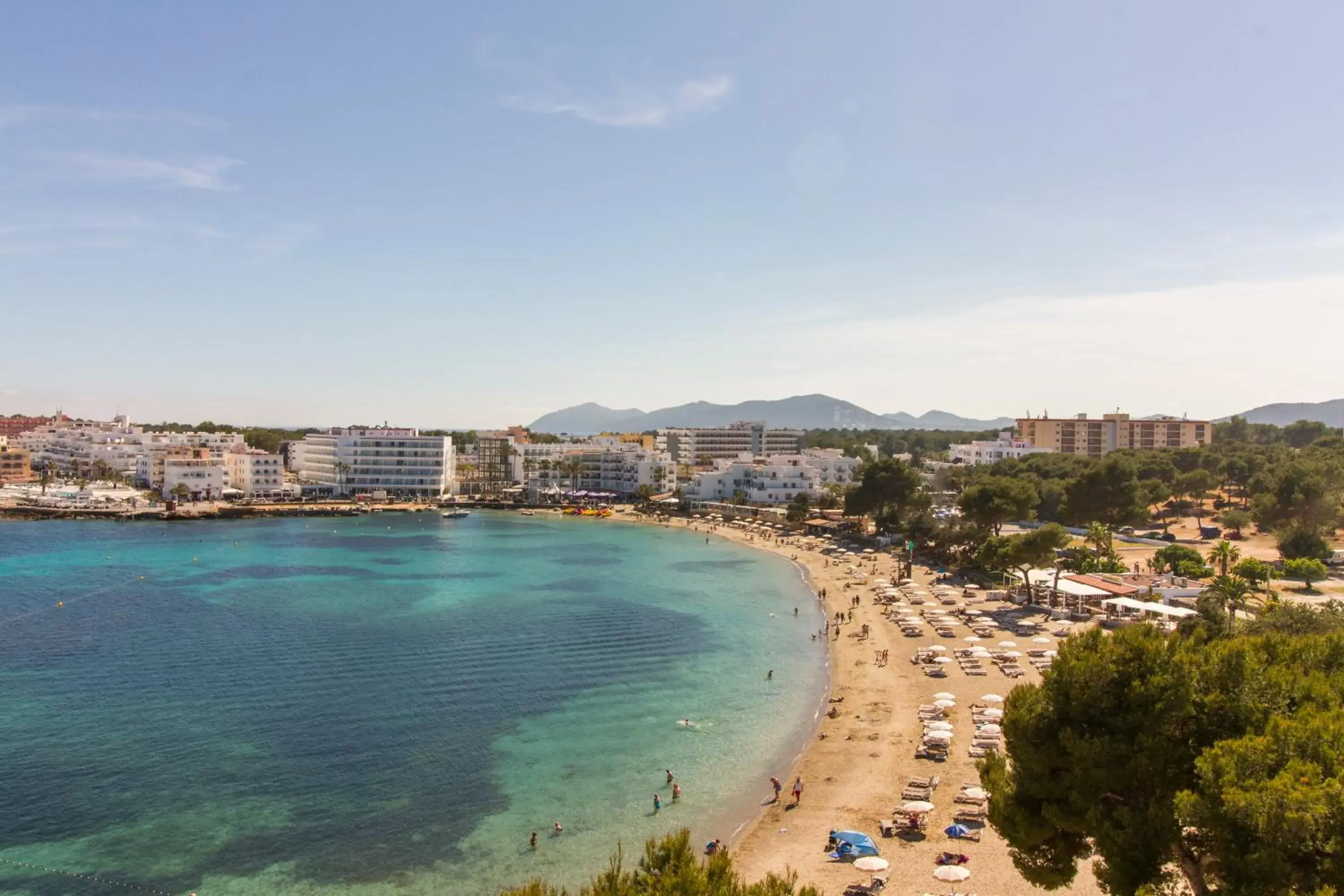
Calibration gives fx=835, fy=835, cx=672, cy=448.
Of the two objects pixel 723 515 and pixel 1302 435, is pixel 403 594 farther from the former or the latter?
pixel 1302 435

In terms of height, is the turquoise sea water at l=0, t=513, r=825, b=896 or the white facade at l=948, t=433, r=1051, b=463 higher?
the white facade at l=948, t=433, r=1051, b=463

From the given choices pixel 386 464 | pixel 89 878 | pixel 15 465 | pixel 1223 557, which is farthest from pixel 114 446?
pixel 1223 557

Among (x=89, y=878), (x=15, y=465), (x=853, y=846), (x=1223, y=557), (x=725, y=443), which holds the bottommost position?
(x=89, y=878)

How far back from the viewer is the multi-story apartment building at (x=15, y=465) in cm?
11856

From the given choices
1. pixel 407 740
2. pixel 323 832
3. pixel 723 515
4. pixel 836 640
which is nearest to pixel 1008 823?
pixel 323 832

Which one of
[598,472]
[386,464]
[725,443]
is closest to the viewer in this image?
[386,464]

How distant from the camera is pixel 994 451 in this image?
4545 inches

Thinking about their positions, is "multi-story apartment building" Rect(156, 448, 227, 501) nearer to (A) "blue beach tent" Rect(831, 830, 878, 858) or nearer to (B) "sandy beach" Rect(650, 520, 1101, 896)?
(B) "sandy beach" Rect(650, 520, 1101, 896)

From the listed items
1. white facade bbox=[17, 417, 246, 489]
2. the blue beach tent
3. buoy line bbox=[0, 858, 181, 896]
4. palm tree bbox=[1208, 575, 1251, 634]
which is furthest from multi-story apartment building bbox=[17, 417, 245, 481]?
palm tree bbox=[1208, 575, 1251, 634]

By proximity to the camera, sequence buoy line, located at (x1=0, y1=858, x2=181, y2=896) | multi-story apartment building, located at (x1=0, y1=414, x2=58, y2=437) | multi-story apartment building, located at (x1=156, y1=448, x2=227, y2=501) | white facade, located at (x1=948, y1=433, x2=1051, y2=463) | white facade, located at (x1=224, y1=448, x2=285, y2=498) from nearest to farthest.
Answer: buoy line, located at (x1=0, y1=858, x2=181, y2=896), multi-story apartment building, located at (x1=156, y1=448, x2=227, y2=501), white facade, located at (x1=224, y1=448, x2=285, y2=498), white facade, located at (x1=948, y1=433, x2=1051, y2=463), multi-story apartment building, located at (x1=0, y1=414, x2=58, y2=437)

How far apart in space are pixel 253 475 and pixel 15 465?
4260 cm

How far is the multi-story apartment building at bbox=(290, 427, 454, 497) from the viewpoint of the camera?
4365 inches

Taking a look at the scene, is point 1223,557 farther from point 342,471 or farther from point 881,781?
point 342,471

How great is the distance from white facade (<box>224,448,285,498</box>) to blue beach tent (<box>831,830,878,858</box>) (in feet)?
340
